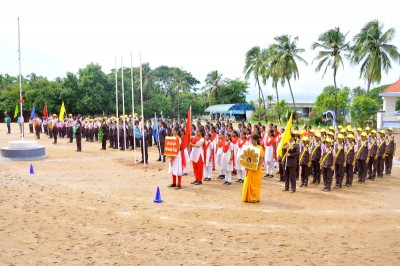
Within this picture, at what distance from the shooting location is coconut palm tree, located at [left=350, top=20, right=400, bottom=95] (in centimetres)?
3469

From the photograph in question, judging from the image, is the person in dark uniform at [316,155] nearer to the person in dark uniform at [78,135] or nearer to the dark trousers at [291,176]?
the dark trousers at [291,176]

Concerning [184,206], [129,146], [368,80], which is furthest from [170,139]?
[368,80]

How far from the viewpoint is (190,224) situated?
812 cm

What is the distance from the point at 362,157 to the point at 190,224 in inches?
312

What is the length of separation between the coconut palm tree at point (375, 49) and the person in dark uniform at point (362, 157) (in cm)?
2406

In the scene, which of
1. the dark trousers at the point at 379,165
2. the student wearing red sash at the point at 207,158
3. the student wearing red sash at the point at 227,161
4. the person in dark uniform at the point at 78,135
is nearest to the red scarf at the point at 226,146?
the student wearing red sash at the point at 227,161

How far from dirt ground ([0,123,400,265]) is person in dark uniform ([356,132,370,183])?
1.39 feet

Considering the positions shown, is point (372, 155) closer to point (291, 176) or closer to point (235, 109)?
point (291, 176)

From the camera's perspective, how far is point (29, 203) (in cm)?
976

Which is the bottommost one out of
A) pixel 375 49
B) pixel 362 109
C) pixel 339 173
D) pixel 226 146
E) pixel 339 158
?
pixel 339 173

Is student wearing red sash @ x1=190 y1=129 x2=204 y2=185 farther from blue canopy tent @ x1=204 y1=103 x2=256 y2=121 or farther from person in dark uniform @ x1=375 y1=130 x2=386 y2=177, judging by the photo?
blue canopy tent @ x1=204 y1=103 x2=256 y2=121

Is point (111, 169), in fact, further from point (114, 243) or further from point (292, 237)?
point (292, 237)

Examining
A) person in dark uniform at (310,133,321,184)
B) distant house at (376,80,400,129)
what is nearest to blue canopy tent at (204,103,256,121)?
distant house at (376,80,400,129)

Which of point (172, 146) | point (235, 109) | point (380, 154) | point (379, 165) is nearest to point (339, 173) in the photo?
point (380, 154)
